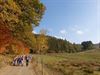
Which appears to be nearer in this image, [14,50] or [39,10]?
[39,10]

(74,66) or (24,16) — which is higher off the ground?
(24,16)

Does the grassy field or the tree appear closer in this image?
the tree

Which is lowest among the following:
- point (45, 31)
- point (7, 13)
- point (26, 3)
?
point (7, 13)

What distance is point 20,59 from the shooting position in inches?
1767

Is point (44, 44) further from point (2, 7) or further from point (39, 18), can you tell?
point (2, 7)

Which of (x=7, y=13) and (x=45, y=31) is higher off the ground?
(x=45, y=31)

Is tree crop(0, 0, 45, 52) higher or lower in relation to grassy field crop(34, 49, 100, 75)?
higher

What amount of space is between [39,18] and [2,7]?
23.5 feet

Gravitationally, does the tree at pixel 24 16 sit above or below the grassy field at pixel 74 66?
above

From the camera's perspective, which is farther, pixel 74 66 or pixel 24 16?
pixel 74 66

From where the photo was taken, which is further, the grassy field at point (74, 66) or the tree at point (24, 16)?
the grassy field at point (74, 66)

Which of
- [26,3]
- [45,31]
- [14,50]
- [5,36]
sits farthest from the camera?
[45,31]

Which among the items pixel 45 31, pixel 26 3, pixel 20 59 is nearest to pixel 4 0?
pixel 26 3

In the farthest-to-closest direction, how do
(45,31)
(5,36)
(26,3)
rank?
(45,31), (5,36), (26,3)
